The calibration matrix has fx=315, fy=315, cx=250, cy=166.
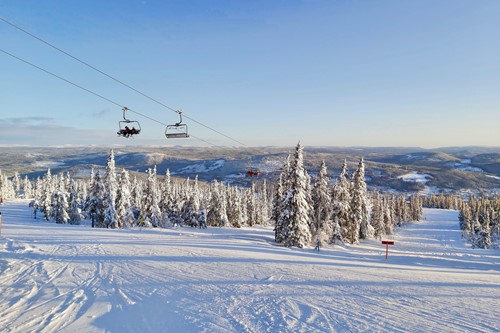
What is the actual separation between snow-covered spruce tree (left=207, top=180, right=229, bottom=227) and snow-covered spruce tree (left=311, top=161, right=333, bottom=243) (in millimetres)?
26780

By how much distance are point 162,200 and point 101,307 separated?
52841 millimetres

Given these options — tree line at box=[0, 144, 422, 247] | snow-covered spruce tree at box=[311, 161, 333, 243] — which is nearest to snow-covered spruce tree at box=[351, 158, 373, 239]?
tree line at box=[0, 144, 422, 247]

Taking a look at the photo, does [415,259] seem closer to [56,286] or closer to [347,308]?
[347,308]

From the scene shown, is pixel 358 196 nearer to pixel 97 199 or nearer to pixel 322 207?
pixel 322 207

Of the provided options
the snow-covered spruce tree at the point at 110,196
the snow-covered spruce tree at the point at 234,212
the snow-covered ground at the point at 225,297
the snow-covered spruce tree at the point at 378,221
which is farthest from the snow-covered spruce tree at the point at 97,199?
the snow-covered spruce tree at the point at 378,221

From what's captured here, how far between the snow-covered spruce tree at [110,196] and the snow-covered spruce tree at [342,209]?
31.4 meters

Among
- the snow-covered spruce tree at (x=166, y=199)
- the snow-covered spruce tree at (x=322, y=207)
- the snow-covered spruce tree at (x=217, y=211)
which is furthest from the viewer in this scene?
the snow-covered spruce tree at (x=217, y=211)

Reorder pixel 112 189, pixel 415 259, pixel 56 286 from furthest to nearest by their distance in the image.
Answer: pixel 112 189 → pixel 415 259 → pixel 56 286

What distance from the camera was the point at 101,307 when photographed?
33.7 ft

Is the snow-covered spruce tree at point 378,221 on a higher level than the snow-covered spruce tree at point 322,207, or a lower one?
lower

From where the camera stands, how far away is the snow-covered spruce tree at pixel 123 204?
48.3 metres

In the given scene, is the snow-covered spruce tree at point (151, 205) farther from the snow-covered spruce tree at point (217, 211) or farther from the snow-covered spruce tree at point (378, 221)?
the snow-covered spruce tree at point (378, 221)

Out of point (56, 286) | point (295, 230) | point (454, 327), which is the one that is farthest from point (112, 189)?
point (454, 327)

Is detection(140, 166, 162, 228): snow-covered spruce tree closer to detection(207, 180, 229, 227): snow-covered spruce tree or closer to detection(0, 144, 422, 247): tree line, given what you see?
detection(0, 144, 422, 247): tree line
